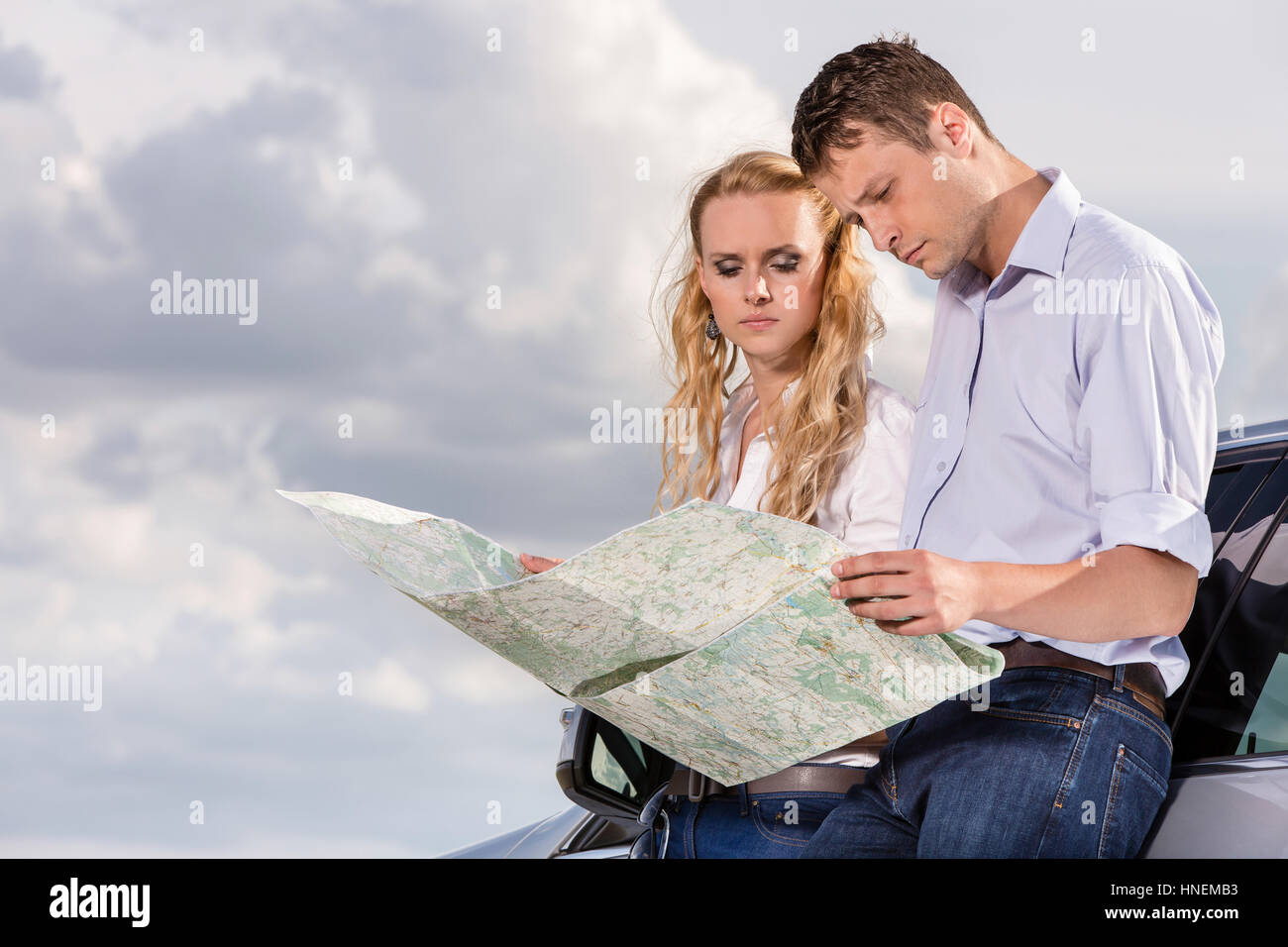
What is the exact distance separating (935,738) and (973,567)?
48 cm

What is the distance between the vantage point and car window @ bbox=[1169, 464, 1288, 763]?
2271 mm

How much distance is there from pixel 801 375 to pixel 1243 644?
1033 mm

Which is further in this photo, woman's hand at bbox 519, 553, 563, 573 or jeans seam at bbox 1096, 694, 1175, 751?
woman's hand at bbox 519, 553, 563, 573

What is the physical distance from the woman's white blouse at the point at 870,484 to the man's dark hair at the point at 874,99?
0.55 m

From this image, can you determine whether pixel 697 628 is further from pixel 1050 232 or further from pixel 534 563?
pixel 1050 232

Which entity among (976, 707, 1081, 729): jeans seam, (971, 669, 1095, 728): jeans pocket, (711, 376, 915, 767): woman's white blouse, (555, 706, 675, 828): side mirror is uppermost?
(711, 376, 915, 767): woman's white blouse

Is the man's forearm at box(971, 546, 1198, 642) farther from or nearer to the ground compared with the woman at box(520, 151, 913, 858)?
nearer to the ground

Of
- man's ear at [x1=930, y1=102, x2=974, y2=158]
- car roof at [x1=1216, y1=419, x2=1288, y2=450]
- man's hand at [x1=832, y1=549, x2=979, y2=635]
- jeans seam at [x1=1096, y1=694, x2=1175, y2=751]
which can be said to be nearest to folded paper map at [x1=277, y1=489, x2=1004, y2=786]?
man's hand at [x1=832, y1=549, x2=979, y2=635]

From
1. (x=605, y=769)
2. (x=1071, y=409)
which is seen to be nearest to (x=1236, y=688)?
(x=1071, y=409)

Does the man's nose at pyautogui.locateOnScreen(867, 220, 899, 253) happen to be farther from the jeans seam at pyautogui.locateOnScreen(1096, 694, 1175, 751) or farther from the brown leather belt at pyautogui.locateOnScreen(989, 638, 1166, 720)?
the jeans seam at pyautogui.locateOnScreen(1096, 694, 1175, 751)

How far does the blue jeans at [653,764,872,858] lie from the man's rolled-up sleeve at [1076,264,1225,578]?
2.55 ft
